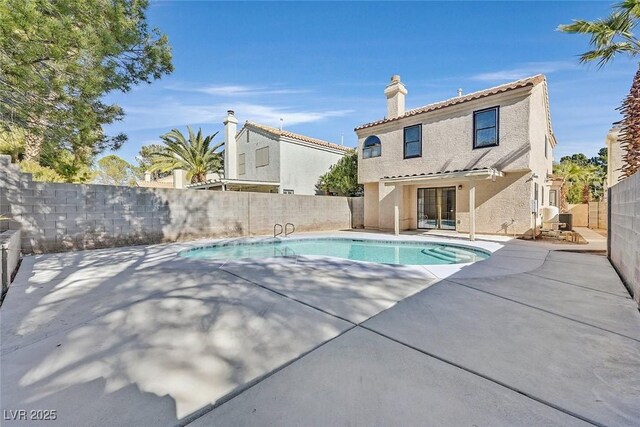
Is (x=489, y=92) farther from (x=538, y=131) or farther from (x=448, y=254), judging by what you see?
(x=448, y=254)

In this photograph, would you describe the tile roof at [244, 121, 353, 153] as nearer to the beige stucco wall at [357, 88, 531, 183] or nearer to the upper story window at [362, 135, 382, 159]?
the beige stucco wall at [357, 88, 531, 183]

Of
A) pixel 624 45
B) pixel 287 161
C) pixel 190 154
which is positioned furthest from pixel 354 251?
pixel 190 154

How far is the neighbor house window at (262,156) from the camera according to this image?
21375 mm

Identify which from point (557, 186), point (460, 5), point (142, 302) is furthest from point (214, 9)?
point (557, 186)

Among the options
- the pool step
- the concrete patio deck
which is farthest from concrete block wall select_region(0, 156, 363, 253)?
the pool step

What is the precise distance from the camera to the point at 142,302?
439 cm

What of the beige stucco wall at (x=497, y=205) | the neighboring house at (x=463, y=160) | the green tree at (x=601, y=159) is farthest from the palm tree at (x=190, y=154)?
the green tree at (x=601, y=159)

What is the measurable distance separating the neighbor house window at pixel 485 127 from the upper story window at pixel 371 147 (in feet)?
16.7

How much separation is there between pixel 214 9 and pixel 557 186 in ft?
74.2

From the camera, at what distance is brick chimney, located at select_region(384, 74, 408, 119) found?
16.6 m

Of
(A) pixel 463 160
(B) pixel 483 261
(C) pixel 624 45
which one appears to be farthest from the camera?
(A) pixel 463 160

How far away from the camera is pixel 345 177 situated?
2089 cm

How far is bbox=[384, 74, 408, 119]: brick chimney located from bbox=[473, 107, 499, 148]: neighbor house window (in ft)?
15.1

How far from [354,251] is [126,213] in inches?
350
